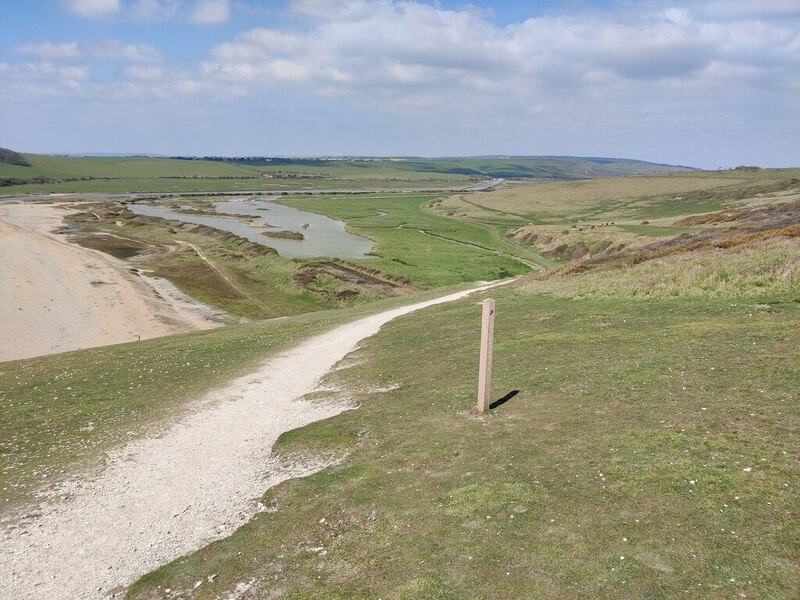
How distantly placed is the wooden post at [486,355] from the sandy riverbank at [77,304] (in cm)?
4293

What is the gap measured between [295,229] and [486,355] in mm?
134249

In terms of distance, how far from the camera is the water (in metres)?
109

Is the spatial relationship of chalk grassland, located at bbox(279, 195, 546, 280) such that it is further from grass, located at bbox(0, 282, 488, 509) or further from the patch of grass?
grass, located at bbox(0, 282, 488, 509)

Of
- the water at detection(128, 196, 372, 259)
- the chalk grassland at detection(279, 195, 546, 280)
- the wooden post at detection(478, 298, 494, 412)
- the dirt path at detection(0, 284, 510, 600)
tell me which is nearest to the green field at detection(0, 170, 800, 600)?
the wooden post at detection(478, 298, 494, 412)

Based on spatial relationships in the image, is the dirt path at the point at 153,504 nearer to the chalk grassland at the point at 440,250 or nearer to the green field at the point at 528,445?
the green field at the point at 528,445

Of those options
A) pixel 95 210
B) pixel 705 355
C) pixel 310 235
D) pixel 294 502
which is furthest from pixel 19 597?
pixel 95 210

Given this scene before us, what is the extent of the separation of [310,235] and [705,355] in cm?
12289

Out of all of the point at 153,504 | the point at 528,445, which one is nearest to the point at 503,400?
the point at 528,445

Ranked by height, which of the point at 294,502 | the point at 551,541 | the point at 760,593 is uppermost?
the point at 760,593

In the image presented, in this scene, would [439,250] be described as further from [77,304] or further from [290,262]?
[77,304]

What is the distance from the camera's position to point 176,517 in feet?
44.7

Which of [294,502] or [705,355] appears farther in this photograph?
[705,355]

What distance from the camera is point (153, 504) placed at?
14.4 metres

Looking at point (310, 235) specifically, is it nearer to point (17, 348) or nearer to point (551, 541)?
point (17, 348)
